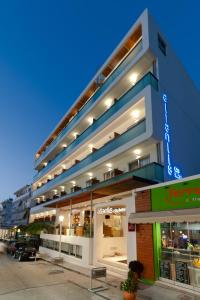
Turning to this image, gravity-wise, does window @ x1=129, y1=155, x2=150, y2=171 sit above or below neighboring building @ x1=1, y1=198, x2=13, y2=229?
above

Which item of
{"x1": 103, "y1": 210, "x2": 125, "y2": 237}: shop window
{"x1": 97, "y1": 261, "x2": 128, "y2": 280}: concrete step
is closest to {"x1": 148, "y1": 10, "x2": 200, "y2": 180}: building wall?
{"x1": 97, "y1": 261, "x2": 128, "y2": 280}: concrete step

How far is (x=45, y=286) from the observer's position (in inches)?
559

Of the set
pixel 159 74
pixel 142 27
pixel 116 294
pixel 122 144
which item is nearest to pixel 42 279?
pixel 116 294

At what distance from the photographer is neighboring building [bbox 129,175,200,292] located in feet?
→ 42.1

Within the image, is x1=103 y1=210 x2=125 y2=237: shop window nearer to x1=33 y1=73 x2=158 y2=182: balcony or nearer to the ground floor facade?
the ground floor facade

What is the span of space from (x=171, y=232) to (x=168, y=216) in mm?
Result: 1867

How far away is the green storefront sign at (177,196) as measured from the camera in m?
13.1

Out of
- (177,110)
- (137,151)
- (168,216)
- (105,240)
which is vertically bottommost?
(105,240)

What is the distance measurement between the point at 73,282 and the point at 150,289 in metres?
4.87

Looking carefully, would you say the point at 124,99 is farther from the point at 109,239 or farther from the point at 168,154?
the point at 109,239

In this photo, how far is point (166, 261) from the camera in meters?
14.2

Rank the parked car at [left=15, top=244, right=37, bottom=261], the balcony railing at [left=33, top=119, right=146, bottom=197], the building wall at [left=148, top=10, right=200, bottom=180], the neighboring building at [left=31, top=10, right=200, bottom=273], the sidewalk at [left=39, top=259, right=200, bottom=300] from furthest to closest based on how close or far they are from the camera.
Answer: the parked car at [left=15, top=244, right=37, bottom=261] < the building wall at [left=148, top=10, right=200, bottom=180] < the balcony railing at [left=33, top=119, right=146, bottom=197] < the neighboring building at [left=31, top=10, right=200, bottom=273] < the sidewalk at [left=39, top=259, right=200, bottom=300]

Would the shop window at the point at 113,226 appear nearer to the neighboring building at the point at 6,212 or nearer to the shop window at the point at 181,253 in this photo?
the shop window at the point at 181,253

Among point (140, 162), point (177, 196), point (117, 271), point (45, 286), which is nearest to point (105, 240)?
point (117, 271)
